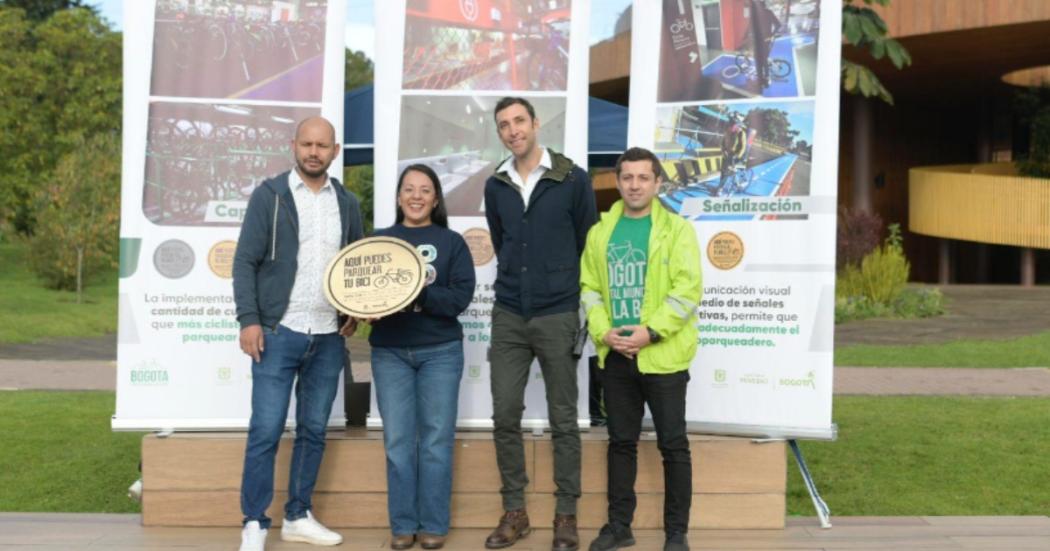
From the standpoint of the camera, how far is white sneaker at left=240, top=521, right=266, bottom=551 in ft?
17.4

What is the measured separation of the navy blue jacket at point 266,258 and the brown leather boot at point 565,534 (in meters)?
1.50

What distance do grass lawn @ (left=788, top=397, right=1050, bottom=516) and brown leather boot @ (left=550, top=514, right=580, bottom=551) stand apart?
1978 millimetres

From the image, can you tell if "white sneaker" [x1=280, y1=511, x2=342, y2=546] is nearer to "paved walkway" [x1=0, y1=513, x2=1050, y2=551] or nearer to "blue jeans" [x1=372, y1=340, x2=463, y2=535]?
"paved walkway" [x1=0, y1=513, x2=1050, y2=551]

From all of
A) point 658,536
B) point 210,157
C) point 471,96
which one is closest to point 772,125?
point 471,96

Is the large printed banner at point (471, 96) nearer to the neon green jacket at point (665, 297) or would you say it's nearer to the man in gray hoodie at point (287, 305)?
the man in gray hoodie at point (287, 305)

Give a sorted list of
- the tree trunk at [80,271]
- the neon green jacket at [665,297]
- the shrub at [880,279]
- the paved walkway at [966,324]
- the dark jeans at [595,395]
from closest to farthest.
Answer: the neon green jacket at [665,297]
the dark jeans at [595,395]
the paved walkway at [966,324]
the shrub at [880,279]
the tree trunk at [80,271]

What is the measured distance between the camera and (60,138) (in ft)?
104

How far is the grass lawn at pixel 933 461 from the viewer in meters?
6.99

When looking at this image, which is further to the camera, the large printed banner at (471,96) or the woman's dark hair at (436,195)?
the large printed banner at (471,96)

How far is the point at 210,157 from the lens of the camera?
19.7 ft

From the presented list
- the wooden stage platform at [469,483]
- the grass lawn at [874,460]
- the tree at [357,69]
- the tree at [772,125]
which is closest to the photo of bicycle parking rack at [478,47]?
the tree at [772,125]

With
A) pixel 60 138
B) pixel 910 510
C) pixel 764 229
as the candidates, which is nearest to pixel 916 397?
pixel 910 510

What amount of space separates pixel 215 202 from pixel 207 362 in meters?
0.77

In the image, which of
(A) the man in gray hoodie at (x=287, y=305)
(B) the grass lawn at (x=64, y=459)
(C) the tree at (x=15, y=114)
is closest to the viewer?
(A) the man in gray hoodie at (x=287, y=305)
